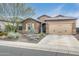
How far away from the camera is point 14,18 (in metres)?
3.81

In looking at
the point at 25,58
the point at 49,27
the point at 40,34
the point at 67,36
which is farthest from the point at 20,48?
the point at 67,36

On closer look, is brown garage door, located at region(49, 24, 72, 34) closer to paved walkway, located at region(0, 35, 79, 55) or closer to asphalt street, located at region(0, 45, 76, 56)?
paved walkway, located at region(0, 35, 79, 55)

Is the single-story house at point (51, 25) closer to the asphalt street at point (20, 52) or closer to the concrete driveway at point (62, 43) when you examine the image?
the concrete driveway at point (62, 43)

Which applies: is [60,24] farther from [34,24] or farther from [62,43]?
[34,24]

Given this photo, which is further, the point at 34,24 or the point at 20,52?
the point at 34,24

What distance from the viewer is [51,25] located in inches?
150

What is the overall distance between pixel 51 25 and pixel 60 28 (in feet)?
0.63

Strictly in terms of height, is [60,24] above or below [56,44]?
above

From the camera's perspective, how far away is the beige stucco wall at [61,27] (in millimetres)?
3713

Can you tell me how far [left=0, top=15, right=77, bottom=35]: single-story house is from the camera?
3.72 m

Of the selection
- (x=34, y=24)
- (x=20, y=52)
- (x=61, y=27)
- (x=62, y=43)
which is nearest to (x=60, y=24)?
(x=61, y=27)

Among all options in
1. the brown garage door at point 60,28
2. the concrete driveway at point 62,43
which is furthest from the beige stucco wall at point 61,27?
the concrete driveway at point 62,43

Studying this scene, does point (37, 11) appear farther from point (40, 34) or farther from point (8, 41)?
Result: point (8, 41)

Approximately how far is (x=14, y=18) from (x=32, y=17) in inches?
14.5
